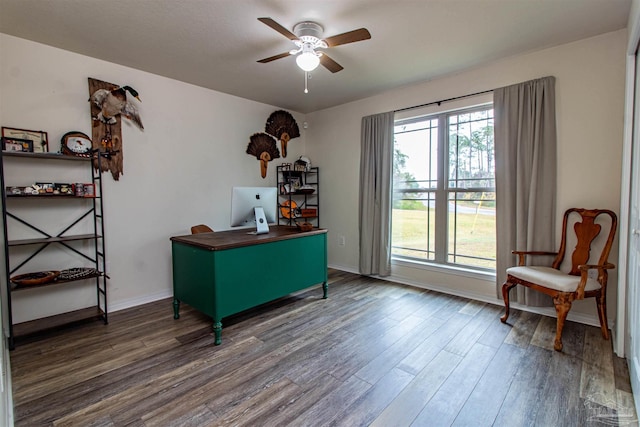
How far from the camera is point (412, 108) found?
3.76 metres

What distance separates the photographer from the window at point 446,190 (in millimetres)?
3320

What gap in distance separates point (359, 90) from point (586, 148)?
96.6 inches

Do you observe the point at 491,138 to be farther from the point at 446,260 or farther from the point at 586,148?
the point at 446,260

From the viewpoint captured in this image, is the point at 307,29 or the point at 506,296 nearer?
the point at 307,29

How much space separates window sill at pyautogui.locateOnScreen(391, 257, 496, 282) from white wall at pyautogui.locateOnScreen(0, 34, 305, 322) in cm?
234

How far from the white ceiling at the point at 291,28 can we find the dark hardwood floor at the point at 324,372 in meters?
2.52

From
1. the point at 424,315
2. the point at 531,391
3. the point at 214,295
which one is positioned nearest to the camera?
the point at 531,391

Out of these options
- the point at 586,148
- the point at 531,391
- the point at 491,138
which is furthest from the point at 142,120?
the point at 586,148

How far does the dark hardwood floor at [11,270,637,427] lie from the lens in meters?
1.63

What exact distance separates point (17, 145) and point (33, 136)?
0.18 meters

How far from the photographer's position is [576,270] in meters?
2.62

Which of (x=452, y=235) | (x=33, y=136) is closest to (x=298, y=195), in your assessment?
(x=452, y=235)

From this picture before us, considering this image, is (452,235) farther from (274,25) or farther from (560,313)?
(274,25)

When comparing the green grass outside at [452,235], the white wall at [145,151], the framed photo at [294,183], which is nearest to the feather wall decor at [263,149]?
the white wall at [145,151]
